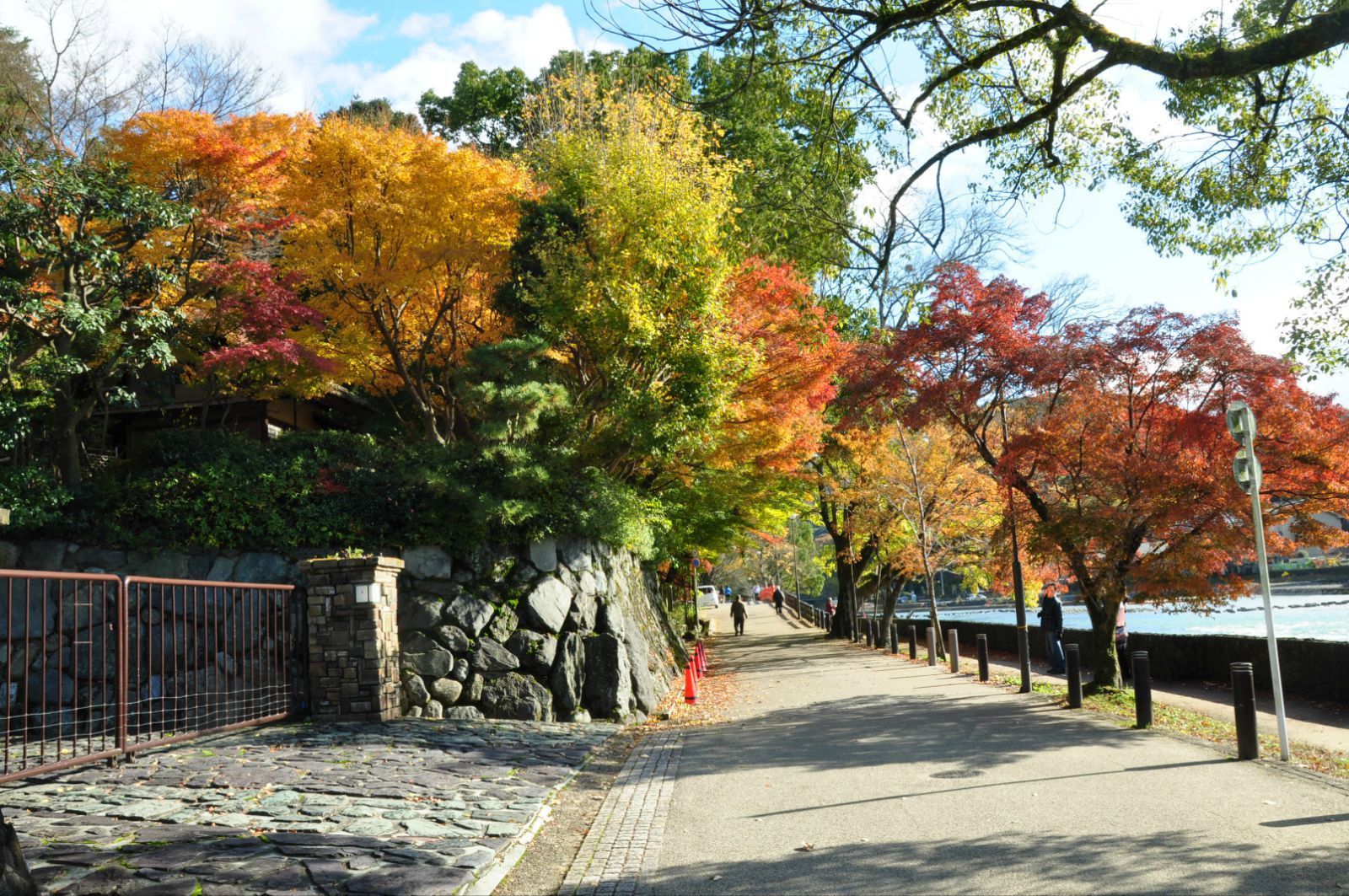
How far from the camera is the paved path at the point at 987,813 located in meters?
5.23

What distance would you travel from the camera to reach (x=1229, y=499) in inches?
448

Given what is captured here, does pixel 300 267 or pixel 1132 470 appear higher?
pixel 300 267

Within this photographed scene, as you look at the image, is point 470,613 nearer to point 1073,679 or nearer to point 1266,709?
point 1073,679

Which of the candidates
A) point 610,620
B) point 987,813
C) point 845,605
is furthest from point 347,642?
point 845,605

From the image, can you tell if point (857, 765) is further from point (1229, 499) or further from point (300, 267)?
point (300, 267)

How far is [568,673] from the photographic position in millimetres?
12688

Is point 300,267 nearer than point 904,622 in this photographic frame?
Yes

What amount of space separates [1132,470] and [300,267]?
13.2m

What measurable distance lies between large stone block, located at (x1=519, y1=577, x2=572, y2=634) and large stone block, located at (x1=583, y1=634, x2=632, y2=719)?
1.83 feet

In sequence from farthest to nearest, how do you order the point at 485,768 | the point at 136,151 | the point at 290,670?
the point at 136,151, the point at 290,670, the point at 485,768

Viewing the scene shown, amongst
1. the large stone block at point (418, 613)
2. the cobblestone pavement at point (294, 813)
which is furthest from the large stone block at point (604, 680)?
the cobblestone pavement at point (294, 813)

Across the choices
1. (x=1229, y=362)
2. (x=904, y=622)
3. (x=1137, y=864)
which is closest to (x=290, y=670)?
(x=1137, y=864)

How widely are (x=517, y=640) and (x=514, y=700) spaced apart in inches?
32.4

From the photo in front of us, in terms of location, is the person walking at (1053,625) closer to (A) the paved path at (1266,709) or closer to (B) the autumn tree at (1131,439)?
(A) the paved path at (1266,709)
